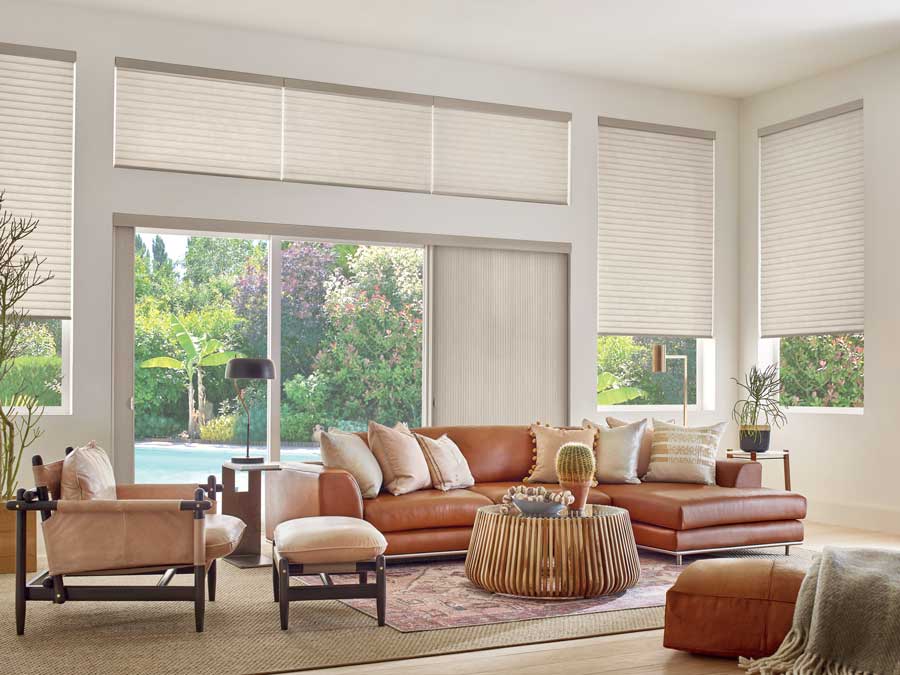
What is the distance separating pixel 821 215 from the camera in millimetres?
8539

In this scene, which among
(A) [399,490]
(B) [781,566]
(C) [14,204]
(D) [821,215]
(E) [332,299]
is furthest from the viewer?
(D) [821,215]

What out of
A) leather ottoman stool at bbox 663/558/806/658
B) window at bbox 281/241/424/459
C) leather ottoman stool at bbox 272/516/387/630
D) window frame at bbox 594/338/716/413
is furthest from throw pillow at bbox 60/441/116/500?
window frame at bbox 594/338/716/413

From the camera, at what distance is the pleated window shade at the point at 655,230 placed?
8.79 meters

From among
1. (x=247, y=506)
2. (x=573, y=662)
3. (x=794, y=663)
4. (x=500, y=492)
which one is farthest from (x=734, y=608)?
(x=247, y=506)

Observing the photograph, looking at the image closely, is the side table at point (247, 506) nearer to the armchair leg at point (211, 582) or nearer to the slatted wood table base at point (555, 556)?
the armchair leg at point (211, 582)

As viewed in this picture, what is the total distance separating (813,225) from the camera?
860 cm

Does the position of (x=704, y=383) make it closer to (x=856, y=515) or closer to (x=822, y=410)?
(x=822, y=410)

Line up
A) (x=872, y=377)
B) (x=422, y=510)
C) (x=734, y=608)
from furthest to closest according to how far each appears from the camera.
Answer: (x=872, y=377) < (x=422, y=510) < (x=734, y=608)

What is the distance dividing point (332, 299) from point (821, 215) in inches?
161

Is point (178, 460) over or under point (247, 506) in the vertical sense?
over

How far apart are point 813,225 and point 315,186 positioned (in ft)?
13.6

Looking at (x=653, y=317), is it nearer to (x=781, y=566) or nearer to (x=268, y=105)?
(x=268, y=105)

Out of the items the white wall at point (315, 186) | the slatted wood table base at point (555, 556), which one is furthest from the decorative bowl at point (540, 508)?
the white wall at point (315, 186)

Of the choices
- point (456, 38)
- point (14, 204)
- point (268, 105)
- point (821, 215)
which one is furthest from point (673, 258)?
point (14, 204)
